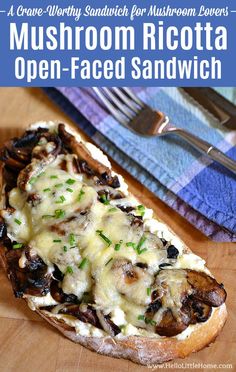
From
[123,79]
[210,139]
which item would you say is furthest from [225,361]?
[123,79]

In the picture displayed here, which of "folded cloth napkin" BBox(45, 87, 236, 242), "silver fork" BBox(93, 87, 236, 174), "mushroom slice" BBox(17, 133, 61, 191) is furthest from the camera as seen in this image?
"silver fork" BBox(93, 87, 236, 174)

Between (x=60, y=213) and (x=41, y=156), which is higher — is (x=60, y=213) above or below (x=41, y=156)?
below

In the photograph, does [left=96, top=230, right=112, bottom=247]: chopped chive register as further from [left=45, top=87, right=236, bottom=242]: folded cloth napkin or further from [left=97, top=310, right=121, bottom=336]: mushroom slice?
[left=45, top=87, right=236, bottom=242]: folded cloth napkin

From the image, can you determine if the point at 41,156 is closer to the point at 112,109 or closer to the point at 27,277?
the point at 27,277

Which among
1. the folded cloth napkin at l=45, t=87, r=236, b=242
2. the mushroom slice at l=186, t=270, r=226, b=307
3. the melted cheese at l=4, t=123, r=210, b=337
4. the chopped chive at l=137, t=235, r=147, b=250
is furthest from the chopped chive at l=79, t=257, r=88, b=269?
the folded cloth napkin at l=45, t=87, r=236, b=242

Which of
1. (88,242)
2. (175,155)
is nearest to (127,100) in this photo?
(175,155)

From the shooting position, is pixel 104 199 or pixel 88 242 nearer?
pixel 88 242
